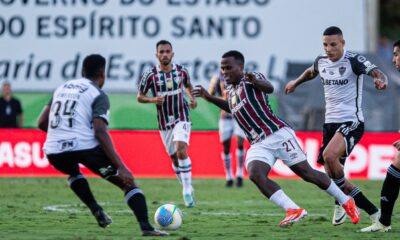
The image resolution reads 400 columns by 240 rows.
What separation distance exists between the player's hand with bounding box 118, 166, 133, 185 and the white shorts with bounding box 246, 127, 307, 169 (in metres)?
1.75

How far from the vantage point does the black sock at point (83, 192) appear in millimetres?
11221

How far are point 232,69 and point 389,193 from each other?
2.31 metres

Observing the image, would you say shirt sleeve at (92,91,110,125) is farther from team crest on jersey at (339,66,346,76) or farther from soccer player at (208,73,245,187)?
soccer player at (208,73,245,187)

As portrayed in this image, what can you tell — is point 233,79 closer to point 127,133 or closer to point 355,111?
point 355,111

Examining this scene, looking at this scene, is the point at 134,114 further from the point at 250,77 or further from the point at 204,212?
the point at 250,77

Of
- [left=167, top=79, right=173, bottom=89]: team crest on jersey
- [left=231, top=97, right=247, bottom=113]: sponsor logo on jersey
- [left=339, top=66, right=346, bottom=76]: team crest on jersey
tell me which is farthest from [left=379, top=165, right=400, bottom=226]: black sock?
[left=167, top=79, right=173, bottom=89]: team crest on jersey

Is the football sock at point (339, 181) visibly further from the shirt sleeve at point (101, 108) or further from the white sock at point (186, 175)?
the white sock at point (186, 175)

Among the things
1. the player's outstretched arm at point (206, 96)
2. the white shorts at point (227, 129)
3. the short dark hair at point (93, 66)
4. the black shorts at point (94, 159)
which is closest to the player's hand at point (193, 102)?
the player's outstretched arm at point (206, 96)

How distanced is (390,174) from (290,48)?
51.8ft

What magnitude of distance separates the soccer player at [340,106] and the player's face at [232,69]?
1199 mm

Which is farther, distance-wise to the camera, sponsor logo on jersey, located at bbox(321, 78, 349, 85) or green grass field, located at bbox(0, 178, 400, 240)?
sponsor logo on jersey, located at bbox(321, 78, 349, 85)

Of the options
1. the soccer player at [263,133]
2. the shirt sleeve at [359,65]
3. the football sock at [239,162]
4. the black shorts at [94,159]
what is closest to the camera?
the black shorts at [94,159]

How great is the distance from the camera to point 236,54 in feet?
39.3

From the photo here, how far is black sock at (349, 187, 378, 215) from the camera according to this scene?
1199cm
